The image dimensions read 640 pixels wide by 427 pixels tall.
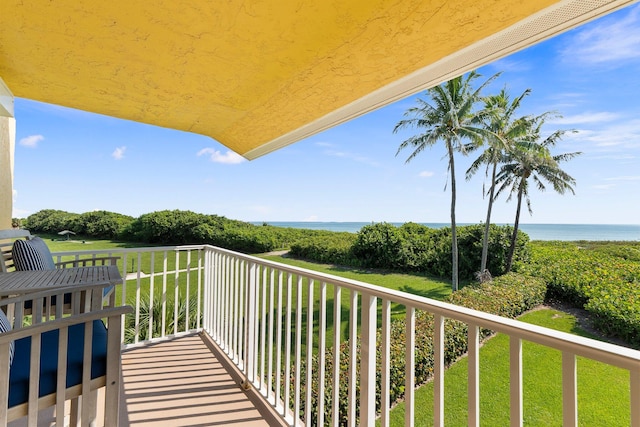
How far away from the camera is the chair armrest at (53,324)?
40.5 inches

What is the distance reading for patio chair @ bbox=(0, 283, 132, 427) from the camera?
1061 millimetres

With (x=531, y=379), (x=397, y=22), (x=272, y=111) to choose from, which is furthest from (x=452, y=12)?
(x=531, y=379)

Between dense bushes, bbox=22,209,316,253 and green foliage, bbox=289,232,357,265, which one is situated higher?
dense bushes, bbox=22,209,316,253

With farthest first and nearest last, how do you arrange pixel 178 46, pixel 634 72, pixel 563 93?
pixel 563 93 → pixel 634 72 → pixel 178 46

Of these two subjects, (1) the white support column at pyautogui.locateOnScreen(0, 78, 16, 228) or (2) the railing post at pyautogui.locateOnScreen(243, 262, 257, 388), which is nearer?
(2) the railing post at pyautogui.locateOnScreen(243, 262, 257, 388)

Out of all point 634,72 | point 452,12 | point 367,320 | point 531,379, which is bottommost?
point 531,379

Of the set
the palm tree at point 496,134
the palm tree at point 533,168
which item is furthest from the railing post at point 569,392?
A: the palm tree at point 533,168

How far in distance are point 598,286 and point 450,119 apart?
292 inches

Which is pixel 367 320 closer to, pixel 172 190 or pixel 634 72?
pixel 172 190

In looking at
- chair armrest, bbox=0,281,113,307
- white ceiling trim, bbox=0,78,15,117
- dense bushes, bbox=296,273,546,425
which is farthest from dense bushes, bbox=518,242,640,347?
white ceiling trim, bbox=0,78,15,117

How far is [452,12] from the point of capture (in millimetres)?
1760

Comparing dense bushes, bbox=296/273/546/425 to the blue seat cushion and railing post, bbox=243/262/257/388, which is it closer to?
railing post, bbox=243/262/257/388

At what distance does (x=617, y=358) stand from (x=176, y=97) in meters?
3.54

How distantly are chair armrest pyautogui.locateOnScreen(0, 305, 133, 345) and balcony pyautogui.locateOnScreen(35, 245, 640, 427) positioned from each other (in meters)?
0.90
